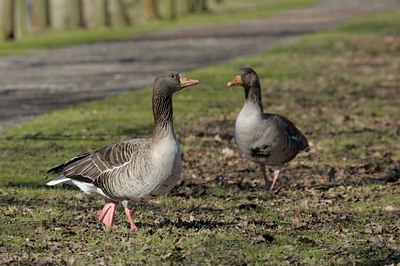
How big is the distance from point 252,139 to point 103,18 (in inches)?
1511

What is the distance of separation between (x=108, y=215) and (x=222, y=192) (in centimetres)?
287

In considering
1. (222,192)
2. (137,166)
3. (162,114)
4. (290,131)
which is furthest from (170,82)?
(290,131)

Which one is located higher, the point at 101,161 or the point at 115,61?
the point at 101,161

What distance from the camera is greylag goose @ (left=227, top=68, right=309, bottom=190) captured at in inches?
501

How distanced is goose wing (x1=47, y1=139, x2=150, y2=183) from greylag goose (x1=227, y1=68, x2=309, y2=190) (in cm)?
269

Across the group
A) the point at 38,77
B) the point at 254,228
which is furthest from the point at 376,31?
the point at 254,228

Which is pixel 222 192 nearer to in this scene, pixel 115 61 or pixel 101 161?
pixel 101 161

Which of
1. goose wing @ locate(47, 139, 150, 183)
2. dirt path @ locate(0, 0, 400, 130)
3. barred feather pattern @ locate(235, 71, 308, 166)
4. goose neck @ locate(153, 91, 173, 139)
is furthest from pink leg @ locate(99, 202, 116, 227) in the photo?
dirt path @ locate(0, 0, 400, 130)

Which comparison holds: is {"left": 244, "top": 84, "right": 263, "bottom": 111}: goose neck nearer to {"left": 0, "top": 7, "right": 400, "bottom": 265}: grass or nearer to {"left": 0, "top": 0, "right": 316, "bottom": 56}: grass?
{"left": 0, "top": 7, "right": 400, "bottom": 265}: grass

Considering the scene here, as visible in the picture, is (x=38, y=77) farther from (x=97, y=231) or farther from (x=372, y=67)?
(x=97, y=231)

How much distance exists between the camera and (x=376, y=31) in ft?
160

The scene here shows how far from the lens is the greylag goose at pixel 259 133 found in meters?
12.7

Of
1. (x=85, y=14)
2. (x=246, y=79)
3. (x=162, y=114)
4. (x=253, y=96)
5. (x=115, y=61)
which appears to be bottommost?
(x=85, y=14)

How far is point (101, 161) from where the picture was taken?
10203 mm
